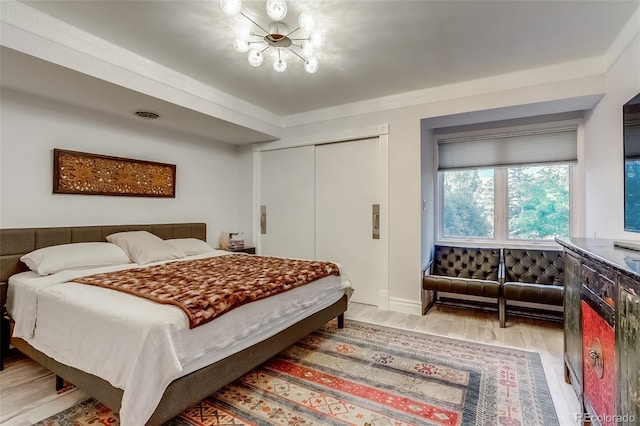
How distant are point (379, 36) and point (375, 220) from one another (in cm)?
208

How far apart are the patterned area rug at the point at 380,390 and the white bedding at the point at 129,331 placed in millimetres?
335

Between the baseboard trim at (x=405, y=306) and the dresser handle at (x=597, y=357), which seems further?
the baseboard trim at (x=405, y=306)

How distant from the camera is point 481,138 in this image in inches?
159

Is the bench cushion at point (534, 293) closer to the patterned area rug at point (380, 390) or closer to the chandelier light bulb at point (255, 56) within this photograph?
the patterned area rug at point (380, 390)

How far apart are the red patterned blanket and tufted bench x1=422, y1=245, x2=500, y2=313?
1314 mm

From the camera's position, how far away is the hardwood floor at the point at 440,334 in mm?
1879

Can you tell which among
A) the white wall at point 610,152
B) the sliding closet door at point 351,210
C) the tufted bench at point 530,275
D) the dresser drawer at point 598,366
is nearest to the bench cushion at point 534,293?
the tufted bench at point 530,275

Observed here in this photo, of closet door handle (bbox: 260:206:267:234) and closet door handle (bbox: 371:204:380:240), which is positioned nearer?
closet door handle (bbox: 371:204:380:240)

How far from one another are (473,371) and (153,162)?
3874 mm

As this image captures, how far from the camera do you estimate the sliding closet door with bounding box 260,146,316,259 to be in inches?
175

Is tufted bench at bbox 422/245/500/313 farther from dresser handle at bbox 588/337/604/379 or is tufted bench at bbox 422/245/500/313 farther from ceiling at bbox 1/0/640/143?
ceiling at bbox 1/0/640/143

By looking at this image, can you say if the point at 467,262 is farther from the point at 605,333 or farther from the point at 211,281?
the point at 211,281

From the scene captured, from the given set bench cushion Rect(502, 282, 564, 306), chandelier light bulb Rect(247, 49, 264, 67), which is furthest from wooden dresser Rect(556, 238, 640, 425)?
chandelier light bulb Rect(247, 49, 264, 67)

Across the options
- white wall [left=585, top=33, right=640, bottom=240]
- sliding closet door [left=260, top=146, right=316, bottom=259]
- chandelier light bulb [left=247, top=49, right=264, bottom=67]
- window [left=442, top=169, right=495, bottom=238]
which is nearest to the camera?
white wall [left=585, top=33, right=640, bottom=240]
